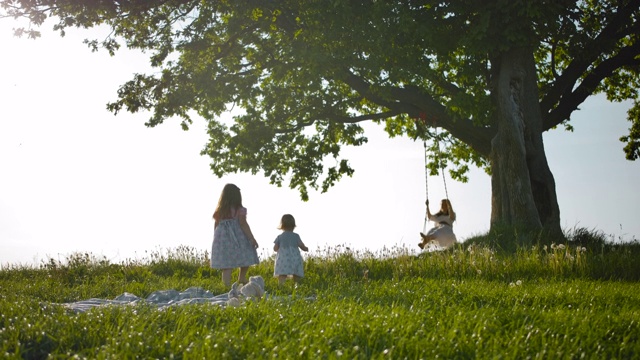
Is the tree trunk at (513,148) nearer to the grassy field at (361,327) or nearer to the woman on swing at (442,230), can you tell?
the woman on swing at (442,230)

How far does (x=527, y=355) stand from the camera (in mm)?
5832

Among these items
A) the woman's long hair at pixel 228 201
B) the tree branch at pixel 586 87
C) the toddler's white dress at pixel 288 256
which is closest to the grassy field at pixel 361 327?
the toddler's white dress at pixel 288 256

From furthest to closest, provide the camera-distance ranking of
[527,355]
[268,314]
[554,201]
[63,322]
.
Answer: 1. [554,201]
2. [268,314]
3. [63,322]
4. [527,355]

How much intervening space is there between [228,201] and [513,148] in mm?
9687

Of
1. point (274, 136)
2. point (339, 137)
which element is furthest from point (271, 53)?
point (339, 137)

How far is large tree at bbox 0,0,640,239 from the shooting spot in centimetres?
1839

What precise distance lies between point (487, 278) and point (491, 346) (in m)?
7.86

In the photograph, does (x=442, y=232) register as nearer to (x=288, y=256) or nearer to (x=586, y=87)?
(x=288, y=256)

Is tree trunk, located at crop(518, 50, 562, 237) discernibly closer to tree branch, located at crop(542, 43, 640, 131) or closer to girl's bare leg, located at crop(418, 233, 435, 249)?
tree branch, located at crop(542, 43, 640, 131)

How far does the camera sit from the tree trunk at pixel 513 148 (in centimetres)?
1925

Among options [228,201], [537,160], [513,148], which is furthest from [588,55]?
[228,201]

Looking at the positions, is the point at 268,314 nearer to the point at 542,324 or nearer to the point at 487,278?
the point at 542,324

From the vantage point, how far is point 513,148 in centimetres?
1953

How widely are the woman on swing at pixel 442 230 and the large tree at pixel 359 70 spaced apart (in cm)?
198
